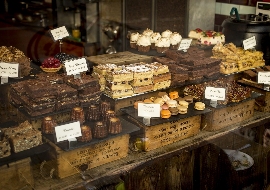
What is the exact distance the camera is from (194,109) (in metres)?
3.97

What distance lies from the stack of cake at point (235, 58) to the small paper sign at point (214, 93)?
845 millimetres

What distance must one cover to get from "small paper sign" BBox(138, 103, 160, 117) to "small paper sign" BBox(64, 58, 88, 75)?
0.73m

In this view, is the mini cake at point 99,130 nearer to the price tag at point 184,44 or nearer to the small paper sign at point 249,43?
the price tag at point 184,44

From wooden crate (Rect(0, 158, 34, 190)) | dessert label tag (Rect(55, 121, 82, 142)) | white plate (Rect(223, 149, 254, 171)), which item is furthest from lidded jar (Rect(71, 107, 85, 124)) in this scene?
white plate (Rect(223, 149, 254, 171))

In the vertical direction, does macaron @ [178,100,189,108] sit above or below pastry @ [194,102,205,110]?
above

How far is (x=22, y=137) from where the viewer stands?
3092mm

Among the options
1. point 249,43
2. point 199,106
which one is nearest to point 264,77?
point 249,43

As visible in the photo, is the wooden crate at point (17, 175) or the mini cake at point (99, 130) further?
the mini cake at point (99, 130)

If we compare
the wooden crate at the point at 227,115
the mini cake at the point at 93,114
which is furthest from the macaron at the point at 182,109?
the mini cake at the point at 93,114

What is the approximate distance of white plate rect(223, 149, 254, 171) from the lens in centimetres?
441

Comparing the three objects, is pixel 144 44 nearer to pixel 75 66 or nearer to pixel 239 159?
pixel 75 66

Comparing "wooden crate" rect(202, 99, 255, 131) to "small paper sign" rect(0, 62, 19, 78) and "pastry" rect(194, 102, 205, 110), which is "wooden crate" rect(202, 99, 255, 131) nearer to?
"pastry" rect(194, 102, 205, 110)

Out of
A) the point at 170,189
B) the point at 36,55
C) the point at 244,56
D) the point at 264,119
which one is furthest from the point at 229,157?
the point at 36,55

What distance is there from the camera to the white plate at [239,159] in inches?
174
